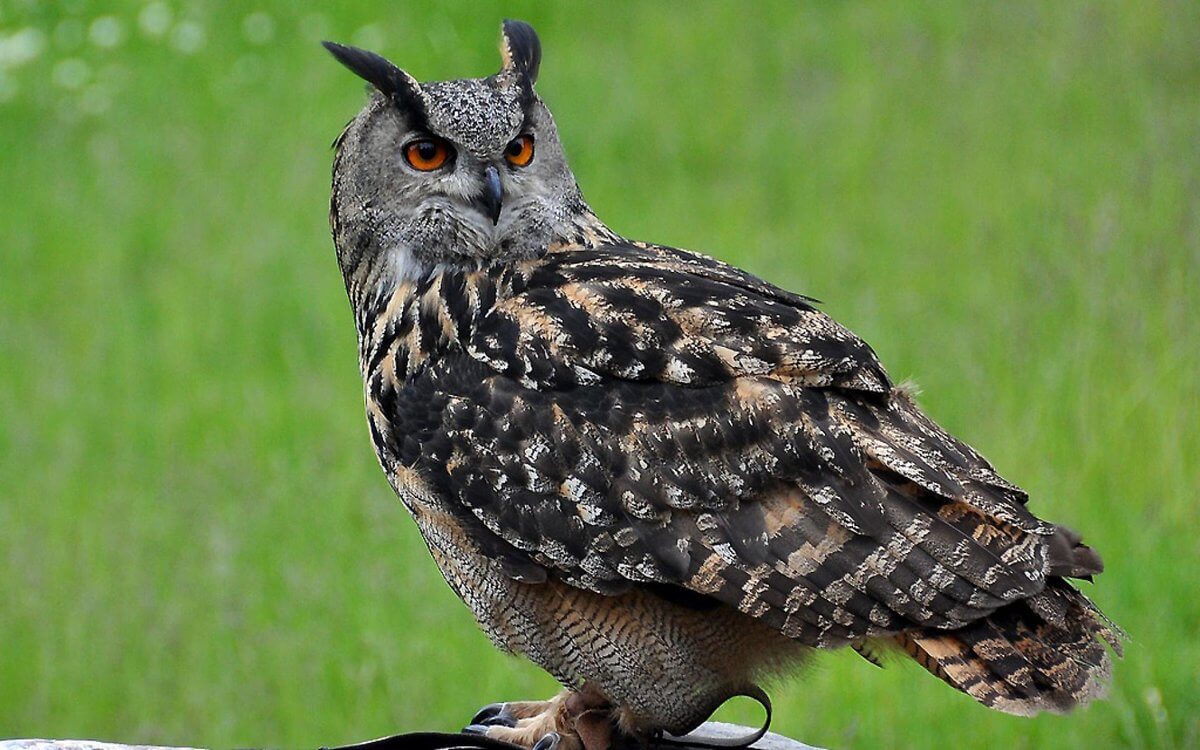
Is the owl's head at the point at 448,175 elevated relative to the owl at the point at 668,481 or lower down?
elevated

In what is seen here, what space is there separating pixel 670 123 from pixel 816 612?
6.05 meters

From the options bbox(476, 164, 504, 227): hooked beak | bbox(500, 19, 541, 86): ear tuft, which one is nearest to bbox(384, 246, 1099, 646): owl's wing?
bbox(476, 164, 504, 227): hooked beak

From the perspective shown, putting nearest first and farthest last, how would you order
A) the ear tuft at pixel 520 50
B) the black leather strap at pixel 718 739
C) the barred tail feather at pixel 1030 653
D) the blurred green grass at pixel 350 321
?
the barred tail feather at pixel 1030 653 → the black leather strap at pixel 718 739 → the ear tuft at pixel 520 50 → the blurred green grass at pixel 350 321

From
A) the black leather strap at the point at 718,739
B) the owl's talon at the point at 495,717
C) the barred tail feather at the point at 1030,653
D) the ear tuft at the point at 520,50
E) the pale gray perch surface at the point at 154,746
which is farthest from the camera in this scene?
the owl's talon at the point at 495,717

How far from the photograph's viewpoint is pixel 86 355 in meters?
7.34

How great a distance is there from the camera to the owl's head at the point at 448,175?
329cm

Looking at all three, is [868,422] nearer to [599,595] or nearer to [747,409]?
[747,409]

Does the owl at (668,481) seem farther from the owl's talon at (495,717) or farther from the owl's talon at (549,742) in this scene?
the owl's talon at (495,717)

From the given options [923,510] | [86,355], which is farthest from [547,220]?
[86,355]

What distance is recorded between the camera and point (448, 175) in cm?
→ 334

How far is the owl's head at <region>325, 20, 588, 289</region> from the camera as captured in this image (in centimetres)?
329

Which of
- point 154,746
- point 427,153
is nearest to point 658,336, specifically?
point 427,153

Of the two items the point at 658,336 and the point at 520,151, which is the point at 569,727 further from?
the point at 520,151

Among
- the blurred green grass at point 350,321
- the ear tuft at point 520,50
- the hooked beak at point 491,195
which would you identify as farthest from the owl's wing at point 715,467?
the ear tuft at point 520,50
